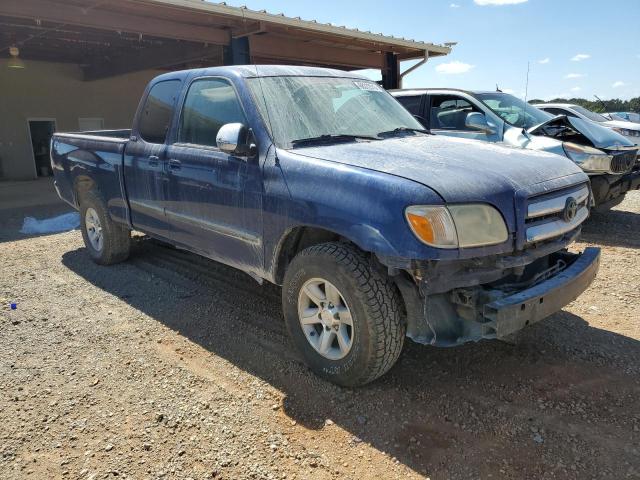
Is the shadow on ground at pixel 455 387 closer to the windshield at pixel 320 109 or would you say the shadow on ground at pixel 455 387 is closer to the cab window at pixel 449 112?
the windshield at pixel 320 109

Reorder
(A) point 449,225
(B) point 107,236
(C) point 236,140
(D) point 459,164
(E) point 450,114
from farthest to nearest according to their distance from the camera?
(E) point 450,114 → (B) point 107,236 → (C) point 236,140 → (D) point 459,164 → (A) point 449,225

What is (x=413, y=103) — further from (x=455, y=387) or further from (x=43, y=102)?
(x=43, y=102)

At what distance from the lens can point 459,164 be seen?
301 centimetres

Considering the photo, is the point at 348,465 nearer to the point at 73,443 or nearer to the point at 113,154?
the point at 73,443

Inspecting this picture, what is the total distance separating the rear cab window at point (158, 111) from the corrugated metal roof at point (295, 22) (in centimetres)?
499

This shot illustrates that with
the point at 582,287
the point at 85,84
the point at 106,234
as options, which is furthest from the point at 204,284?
the point at 85,84

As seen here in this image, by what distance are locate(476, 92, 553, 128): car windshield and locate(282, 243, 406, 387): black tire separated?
5.08 metres

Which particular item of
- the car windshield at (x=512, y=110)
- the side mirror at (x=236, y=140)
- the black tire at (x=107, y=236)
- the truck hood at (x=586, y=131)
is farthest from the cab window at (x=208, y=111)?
the truck hood at (x=586, y=131)

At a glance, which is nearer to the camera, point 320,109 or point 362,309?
point 362,309

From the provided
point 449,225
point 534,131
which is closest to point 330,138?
point 449,225

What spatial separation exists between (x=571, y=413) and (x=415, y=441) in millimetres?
924

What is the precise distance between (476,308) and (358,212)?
817 millimetres

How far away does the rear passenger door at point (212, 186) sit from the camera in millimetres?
3523

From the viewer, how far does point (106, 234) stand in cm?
552
